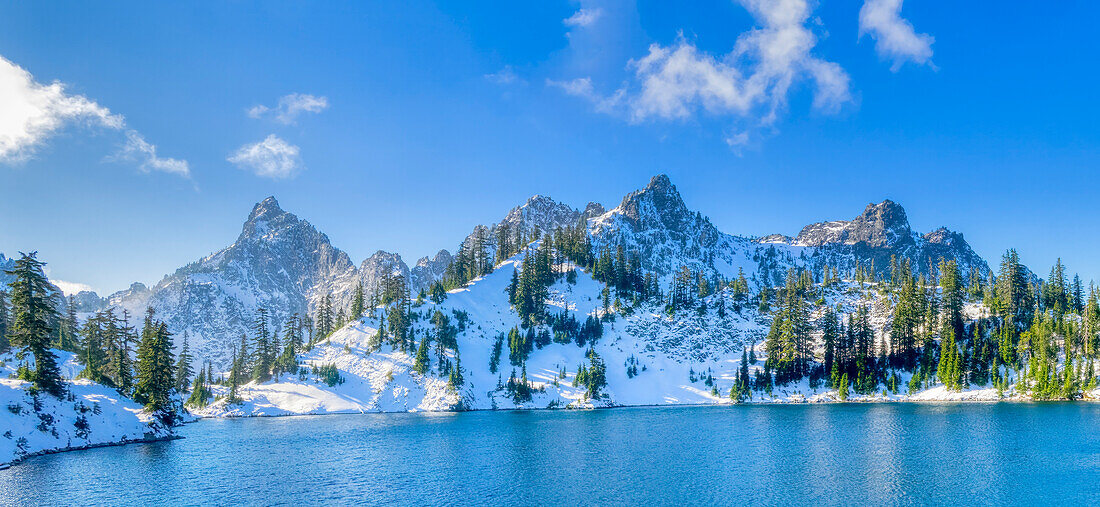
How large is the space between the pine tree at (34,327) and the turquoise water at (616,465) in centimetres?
1258

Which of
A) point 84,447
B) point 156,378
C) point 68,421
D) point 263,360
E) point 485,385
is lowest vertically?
point 485,385

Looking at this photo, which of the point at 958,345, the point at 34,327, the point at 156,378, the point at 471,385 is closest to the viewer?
the point at 34,327

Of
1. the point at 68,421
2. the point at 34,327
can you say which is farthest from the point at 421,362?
the point at 34,327

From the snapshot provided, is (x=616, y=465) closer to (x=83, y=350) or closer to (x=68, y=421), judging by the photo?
(x=68, y=421)

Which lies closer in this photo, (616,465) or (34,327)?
(616,465)

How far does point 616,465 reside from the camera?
71625mm

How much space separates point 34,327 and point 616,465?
92082 mm

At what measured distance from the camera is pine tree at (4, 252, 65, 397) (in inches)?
3305

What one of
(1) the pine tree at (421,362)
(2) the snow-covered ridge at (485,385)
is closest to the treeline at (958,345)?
(2) the snow-covered ridge at (485,385)

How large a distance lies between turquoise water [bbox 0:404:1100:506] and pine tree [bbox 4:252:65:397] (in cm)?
1258

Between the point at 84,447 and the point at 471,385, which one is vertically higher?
the point at 471,385

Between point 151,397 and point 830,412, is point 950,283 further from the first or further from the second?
point 151,397

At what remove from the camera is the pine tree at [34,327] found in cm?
8394

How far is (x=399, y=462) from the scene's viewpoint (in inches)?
2975
